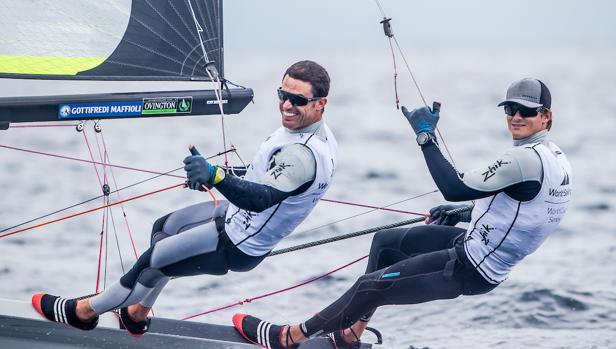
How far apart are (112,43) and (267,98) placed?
33.2 m

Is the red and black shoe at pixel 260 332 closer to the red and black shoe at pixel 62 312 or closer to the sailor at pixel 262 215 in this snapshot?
the sailor at pixel 262 215

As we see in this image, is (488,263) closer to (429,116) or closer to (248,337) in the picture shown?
(429,116)

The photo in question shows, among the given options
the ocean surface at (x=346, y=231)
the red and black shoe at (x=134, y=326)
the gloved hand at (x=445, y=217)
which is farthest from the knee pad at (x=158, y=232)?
the gloved hand at (x=445, y=217)

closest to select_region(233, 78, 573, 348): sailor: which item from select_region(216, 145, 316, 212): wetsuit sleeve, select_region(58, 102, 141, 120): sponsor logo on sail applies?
select_region(216, 145, 316, 212): wetsuit sleeve

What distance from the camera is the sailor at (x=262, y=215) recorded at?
4.81 metres

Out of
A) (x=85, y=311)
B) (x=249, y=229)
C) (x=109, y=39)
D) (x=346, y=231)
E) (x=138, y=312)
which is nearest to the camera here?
(x=249, y=229)

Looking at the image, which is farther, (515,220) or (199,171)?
(515,220)

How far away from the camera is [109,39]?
565cm

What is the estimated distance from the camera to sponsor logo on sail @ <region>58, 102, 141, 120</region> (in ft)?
17.4

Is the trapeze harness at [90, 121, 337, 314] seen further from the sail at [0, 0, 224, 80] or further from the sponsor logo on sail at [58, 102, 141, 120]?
the sail at [0, 0, 224, 80]

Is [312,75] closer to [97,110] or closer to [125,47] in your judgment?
[97,110]

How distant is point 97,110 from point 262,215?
3.33 ft

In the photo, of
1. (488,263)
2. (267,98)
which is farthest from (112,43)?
(267,98)

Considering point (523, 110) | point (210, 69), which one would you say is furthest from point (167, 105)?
point (523, 110)
